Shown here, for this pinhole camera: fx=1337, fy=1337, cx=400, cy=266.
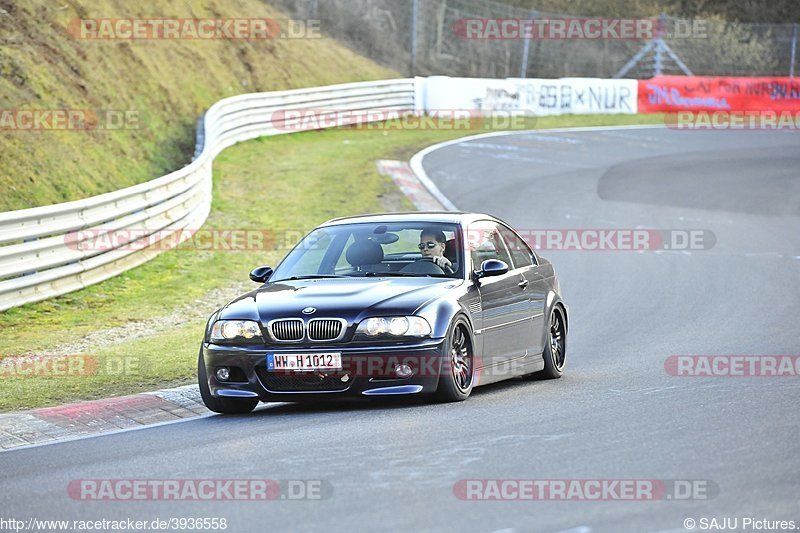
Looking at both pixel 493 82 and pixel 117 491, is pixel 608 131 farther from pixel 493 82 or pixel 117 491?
pixel 117 491

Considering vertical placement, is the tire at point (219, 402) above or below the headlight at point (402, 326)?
below

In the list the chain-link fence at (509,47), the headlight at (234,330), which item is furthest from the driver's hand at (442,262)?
the chain-link fence at (509,47)

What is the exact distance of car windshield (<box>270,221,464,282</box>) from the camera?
33.5 feet

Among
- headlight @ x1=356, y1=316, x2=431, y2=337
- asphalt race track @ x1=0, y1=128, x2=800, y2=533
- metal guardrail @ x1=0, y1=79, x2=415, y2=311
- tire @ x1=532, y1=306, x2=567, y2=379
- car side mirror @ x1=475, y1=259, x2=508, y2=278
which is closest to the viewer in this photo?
asphalt race track @ x1=0, y1=128, x2=800, y2=533

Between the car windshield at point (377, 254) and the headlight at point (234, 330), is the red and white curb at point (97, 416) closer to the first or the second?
the headlight at point (234, 330)

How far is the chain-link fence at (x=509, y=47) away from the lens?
46031mm

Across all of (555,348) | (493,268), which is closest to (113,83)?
(555,348)

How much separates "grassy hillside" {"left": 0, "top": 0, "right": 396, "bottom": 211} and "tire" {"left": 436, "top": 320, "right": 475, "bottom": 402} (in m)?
10.9

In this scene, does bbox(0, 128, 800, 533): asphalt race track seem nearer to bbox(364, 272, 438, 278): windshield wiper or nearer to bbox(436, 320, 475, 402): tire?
bbox(436, 320, 475, 402): tire

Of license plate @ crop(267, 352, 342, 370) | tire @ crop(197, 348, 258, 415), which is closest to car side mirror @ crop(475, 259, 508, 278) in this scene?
license plate @ crop(267, 352, 342, 370)

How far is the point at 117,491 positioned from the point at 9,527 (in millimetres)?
781

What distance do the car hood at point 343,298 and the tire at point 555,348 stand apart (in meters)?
1.56

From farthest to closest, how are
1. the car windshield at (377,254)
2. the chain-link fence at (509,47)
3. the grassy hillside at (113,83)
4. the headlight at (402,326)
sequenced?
the chain-link fence at (509,47) < the grassy hillside at (113,83) < the car windshield at (377,254) < the headlight at (402,326)

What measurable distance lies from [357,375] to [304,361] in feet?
1.23
